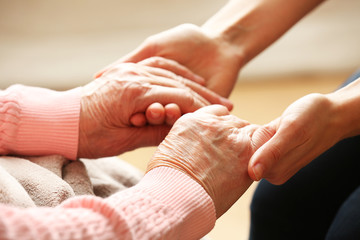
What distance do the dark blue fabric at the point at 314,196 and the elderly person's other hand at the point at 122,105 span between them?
0.90ft

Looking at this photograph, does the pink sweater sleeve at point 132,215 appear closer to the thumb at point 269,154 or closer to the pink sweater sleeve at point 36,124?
the thumb at point 269,154

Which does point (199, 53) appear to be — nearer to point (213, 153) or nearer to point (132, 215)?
point (213, 153)

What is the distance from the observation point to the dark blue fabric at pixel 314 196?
3.07 ft

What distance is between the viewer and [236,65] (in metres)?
1.06

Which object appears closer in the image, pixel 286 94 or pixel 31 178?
pixel 31 178

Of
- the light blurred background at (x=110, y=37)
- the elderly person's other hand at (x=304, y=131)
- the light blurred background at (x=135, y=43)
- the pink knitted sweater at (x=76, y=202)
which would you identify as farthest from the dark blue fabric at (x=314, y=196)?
the light blurred background at (x=110, y=37)

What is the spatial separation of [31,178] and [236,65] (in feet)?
1.92

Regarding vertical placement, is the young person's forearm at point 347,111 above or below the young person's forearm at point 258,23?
below

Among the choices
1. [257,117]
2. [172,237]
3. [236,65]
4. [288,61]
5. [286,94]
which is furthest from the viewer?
[288,61]

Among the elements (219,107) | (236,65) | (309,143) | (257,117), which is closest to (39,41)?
(257,117)

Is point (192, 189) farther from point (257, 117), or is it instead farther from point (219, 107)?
point (257, 117)

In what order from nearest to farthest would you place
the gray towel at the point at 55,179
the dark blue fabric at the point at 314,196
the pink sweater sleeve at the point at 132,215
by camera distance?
the pink sweater sleeve at the point at 132,215 < the gray towel at the point at 55,179 < the dark blue fabric at the point at 314,196

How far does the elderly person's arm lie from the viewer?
44 centimetres

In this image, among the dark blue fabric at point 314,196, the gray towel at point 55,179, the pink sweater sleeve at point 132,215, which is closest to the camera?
the pink sweater sleeve at point 132,215
